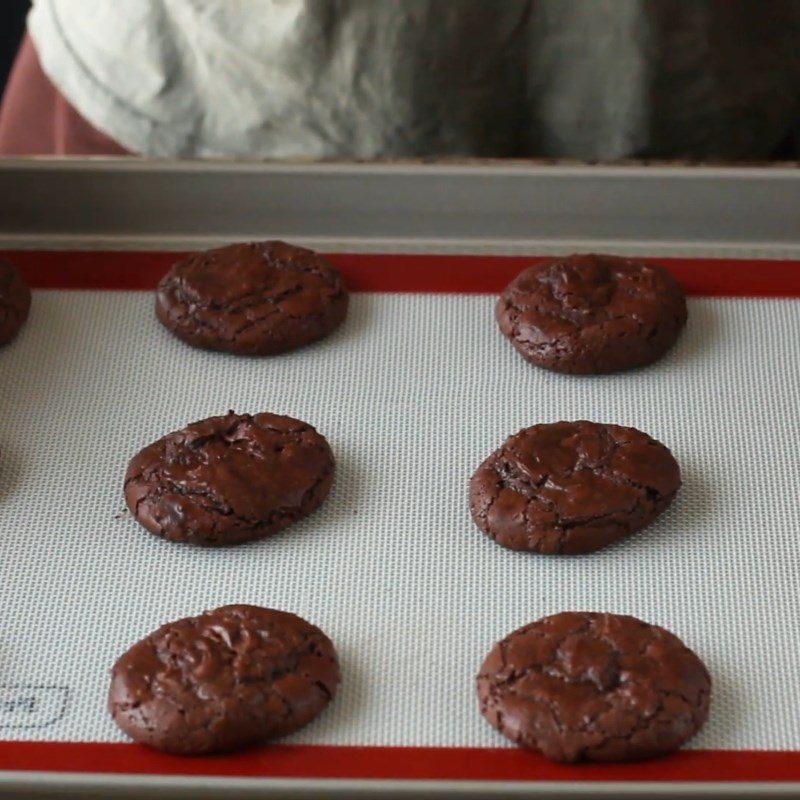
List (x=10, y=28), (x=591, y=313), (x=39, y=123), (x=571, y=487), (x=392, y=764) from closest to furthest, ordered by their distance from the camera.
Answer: (x=392, y=764), (x=571, y=487), (x=591, y=313), (x=39, y=123), (x=10, y=28)

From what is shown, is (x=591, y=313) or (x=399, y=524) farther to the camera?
(x=591, y=313)

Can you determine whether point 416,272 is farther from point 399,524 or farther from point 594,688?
point 594,688

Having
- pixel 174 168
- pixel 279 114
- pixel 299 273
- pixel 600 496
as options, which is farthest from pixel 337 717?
pixel 279 114

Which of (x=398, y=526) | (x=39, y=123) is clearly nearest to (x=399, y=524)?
(x=398, y=526)

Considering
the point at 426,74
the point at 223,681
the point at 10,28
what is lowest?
the point at 10,28

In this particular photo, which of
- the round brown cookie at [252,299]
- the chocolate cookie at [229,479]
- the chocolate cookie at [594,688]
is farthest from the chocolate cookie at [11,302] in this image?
the chocolate cookie at [594,688]

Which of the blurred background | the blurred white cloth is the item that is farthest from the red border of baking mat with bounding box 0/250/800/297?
the blurred background

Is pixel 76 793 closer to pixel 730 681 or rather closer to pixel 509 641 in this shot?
pixel 509 641
